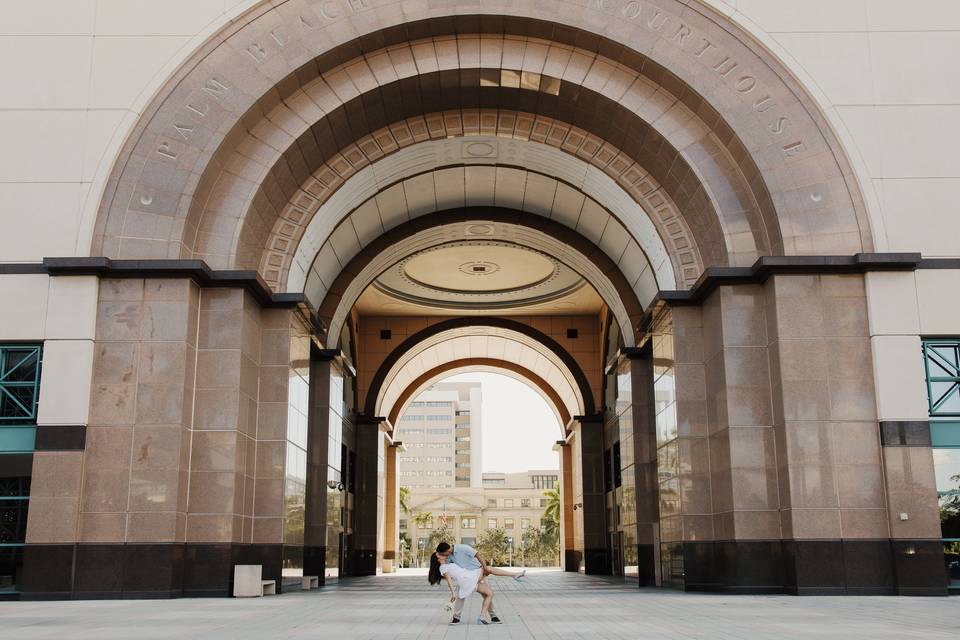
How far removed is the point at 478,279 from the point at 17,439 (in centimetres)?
2014

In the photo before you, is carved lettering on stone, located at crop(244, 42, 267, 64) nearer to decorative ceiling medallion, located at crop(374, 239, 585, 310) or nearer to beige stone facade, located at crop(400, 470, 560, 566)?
decorative ceiling medallion, located at crop(374, 239, 585, 310)

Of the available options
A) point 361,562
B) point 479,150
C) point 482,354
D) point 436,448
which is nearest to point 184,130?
point 479,150

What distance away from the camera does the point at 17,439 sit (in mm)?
17703

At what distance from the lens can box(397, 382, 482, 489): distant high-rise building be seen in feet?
592

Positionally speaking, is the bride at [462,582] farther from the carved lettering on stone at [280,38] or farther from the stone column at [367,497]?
the stone column at [367,497]

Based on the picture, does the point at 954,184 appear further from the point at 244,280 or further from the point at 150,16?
the point at 150,16

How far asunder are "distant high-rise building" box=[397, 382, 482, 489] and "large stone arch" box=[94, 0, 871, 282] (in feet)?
520

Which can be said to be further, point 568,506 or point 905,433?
point 568,506

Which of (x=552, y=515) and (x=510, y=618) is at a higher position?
(x=552, y=515)

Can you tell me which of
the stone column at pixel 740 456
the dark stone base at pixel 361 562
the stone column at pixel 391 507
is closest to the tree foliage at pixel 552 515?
the stone column at pixel 391 507

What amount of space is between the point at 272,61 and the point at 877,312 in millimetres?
13114

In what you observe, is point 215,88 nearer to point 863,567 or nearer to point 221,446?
point 221,446

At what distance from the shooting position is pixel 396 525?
44.2 meters

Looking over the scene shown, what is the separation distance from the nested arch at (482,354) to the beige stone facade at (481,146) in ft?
45.9
